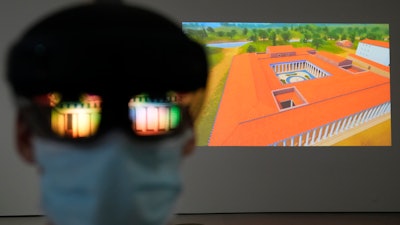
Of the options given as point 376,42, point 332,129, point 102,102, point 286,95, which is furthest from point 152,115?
point 376,42

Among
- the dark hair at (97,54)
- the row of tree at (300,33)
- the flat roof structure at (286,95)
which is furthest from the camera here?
the row of tree at (300,33)

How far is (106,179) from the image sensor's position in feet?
1.15

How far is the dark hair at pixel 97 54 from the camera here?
0.33 m

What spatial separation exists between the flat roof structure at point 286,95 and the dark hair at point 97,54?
347 cm

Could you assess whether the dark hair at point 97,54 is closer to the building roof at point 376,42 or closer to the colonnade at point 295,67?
the colonnade at point 295,67

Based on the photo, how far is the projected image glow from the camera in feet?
12.6

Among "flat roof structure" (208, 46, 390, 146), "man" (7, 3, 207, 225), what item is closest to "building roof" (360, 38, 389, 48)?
"flat roof structure" (208, 46, 390, 146)

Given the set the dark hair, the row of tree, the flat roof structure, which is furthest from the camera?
the row of tree

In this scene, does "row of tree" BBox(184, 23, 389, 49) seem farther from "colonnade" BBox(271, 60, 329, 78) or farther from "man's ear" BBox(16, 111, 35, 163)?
"man's ear" BBox(16, 111, 35, 163)

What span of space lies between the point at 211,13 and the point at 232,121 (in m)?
1.18

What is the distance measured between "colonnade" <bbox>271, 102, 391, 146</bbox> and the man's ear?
372 centimetres

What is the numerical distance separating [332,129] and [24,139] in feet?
12.7

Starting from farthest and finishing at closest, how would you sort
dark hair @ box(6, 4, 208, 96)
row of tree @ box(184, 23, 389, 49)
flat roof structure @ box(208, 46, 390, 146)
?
row of tree @ box(184, 23, 389, 49) < flat roof structure @ box(208, 46, 390, 146) < dark hair @ box(6, 4, 208, 96)

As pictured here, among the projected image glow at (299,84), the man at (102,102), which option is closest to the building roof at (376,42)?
the projected image glow at (299,84)
